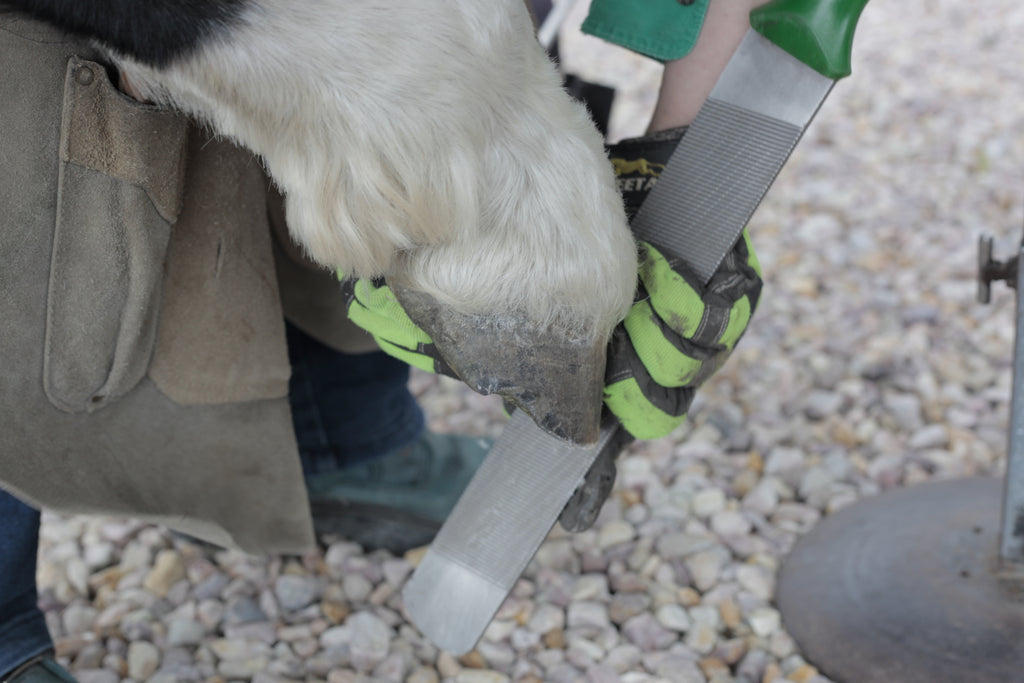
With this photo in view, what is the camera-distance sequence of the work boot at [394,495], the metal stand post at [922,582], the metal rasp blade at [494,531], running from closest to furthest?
1. the metal rasp blade at [494,531]
2. the metal stand post at [922,582]
3. the work boot at [394,495]

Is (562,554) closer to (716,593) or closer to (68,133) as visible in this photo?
(716,593)

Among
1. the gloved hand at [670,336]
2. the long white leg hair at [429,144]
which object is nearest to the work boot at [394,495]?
the gloved hand at [670,336]

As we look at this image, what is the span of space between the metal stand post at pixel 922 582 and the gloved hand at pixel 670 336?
32 centimetres

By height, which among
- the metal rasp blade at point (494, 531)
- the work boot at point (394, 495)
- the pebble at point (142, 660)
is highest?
the metal rasp blade at point (494, 531)

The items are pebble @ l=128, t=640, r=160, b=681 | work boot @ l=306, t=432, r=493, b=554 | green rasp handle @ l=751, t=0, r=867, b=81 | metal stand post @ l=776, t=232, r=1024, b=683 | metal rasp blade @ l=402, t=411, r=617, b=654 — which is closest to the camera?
green rasp handle @ l=751, t=0, r=867, b=81

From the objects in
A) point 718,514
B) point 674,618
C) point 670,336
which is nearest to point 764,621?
point 674,618

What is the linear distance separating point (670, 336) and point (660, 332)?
10 mm

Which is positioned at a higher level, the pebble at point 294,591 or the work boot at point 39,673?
the work boot at point 39,673

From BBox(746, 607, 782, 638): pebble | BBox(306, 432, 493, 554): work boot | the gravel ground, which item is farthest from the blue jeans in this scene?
BBox(746, 607, 782, 638): pebble

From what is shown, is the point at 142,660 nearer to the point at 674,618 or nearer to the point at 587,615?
the point at 587,615

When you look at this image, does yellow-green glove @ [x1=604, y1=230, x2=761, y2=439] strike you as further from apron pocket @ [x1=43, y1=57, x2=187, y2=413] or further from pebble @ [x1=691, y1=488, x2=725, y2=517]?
pebble @ [x1=691, y1=488, x2=725, y2=517]

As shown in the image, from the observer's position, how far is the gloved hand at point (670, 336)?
0.92 metres

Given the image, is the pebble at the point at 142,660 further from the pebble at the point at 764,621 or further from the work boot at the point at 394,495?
the pebble at the point at 764,621

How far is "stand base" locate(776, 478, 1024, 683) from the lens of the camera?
1192mm
